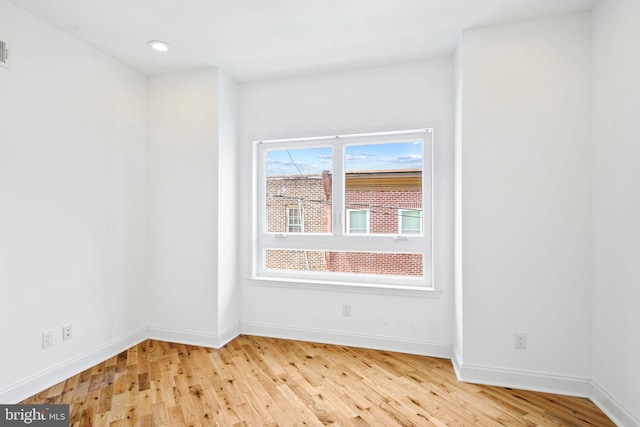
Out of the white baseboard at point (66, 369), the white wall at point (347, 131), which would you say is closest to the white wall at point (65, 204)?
the white baseboard at point (66, 369)

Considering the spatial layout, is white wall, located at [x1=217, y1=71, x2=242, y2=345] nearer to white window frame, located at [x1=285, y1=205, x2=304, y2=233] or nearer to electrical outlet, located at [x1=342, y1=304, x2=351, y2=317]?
white window frame, located at [x1=285, y1=205, x2=304, y2=233]

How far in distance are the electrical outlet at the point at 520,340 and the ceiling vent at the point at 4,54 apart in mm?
3850

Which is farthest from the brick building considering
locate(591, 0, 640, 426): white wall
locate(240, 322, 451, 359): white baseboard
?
locate(591, 0, 640, 426): white wall

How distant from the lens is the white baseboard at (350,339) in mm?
2887

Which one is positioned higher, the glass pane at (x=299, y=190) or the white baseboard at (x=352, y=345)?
the glass pane at (x=299, y=190)

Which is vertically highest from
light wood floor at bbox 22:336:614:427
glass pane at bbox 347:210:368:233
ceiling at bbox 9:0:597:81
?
ceiling at bbox 9:0:597:81

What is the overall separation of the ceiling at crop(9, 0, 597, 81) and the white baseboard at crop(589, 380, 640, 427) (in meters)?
2.50

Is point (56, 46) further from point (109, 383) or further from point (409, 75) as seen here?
point (409, 75)

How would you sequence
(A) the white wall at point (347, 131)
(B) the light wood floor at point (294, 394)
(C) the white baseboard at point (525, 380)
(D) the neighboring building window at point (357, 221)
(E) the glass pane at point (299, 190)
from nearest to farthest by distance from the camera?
(B) the light wood floor at point (294, 394), (C) the white baseboard at point (525, 380), (A) the white wall at point (347, 131), (D) the neighboring building window at point (357, 221), (E) the glass pane at point (299, 190)

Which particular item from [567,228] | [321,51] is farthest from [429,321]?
[321,51]

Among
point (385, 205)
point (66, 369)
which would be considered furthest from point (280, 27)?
point (66, 369)

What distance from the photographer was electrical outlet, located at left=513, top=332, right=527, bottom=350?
7.72 feet

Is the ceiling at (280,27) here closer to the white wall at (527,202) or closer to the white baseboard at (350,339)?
the white wall at (527,202)

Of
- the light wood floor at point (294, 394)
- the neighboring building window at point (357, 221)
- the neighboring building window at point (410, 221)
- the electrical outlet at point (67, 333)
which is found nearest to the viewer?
the light wood floor at point (294, 394)
